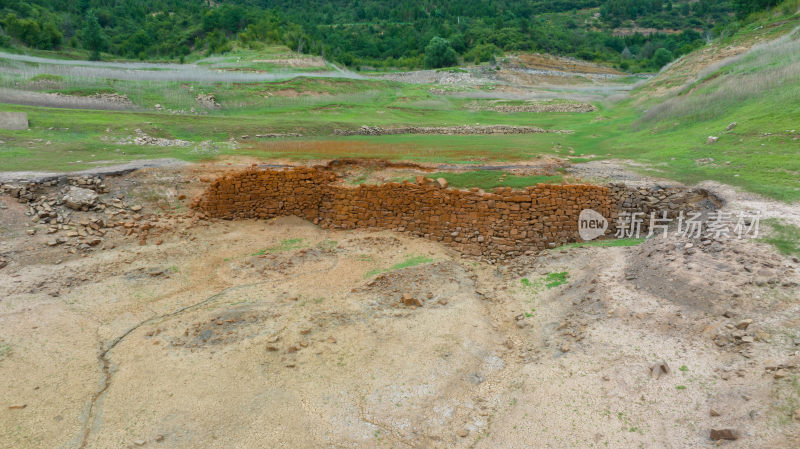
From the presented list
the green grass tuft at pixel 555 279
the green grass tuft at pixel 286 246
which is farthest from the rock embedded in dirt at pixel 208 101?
the green grass tuft at pixel 555 279

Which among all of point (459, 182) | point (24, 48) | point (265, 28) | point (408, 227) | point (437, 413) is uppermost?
point (265, 28)

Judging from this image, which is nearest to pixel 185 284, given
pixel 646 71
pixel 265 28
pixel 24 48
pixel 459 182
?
pixel 459 182

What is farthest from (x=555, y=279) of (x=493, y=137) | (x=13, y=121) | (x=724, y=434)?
(x=13, y=121)

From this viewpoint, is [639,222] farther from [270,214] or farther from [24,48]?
[24,48]

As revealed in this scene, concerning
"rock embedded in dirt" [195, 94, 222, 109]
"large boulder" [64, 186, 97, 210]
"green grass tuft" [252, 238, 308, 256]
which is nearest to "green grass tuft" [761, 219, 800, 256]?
"green grass tuft" [252, 238, 308, 256]

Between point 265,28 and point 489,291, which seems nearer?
point 489,291

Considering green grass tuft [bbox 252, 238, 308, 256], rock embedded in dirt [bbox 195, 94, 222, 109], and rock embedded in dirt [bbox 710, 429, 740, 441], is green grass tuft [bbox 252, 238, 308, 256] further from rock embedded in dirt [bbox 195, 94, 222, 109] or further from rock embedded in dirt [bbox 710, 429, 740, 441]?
rock embedded in dirt [bbox 195, 94, 222, 109]

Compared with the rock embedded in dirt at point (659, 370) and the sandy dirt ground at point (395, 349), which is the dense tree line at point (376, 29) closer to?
the sandy dirt ground at point (395, 349)
